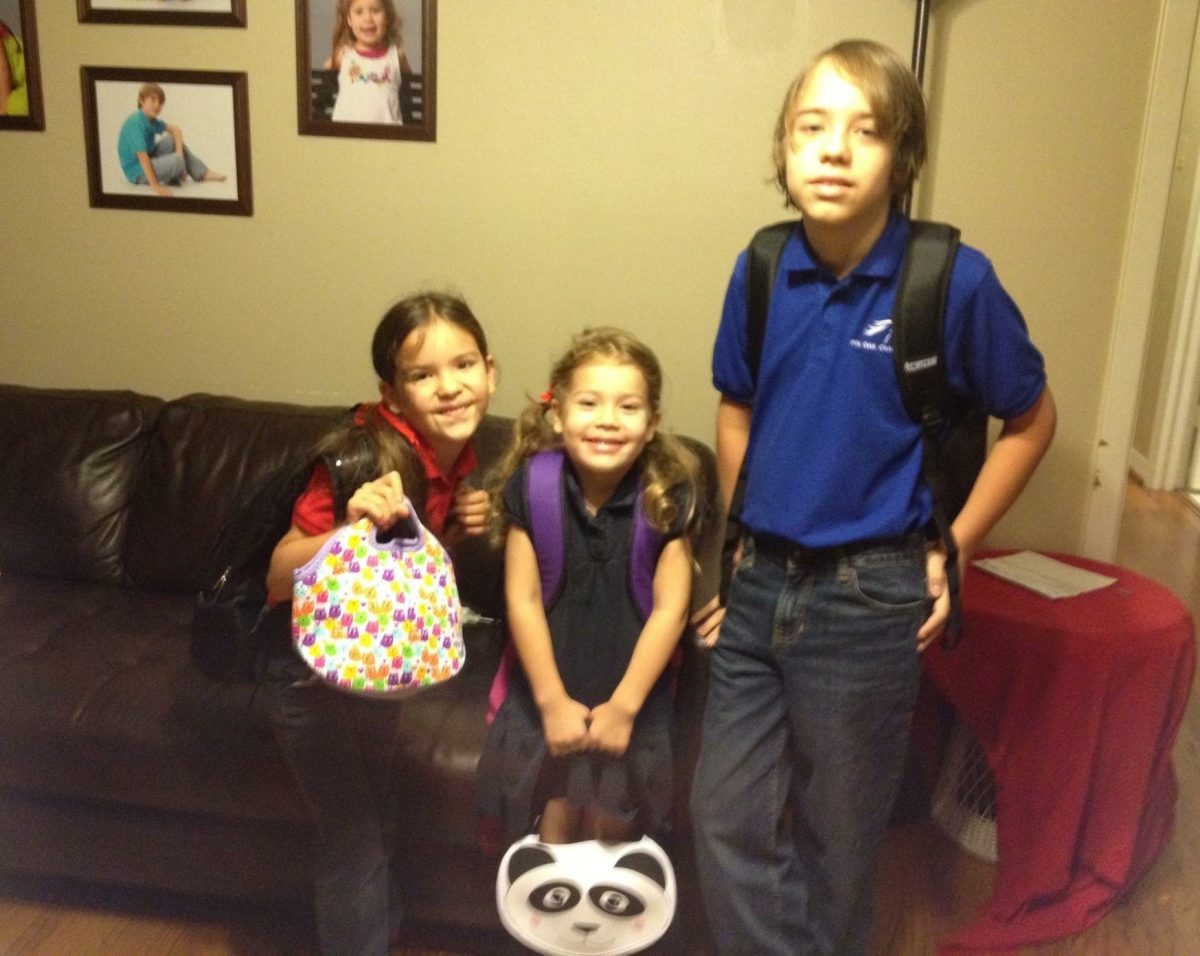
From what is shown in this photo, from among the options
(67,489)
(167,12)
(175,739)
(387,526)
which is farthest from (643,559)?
(167,12)

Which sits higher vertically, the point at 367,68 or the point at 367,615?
the point at 367,68

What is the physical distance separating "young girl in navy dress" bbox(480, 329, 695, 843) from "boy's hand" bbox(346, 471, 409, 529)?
240 millimetres

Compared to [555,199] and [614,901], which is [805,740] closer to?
[614,901]

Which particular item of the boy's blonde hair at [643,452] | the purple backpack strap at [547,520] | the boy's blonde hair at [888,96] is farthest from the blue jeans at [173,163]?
the boy's blonde hair at [888,96]

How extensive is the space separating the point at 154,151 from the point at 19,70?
0.38 m

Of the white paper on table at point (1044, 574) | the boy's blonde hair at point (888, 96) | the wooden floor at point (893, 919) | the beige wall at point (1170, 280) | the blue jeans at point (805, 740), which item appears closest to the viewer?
the boy's blonde hair at point (888, 96)

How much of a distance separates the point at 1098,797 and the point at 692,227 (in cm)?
136

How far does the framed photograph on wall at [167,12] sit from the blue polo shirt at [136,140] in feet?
0.65

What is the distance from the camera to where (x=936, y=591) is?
1.37 m

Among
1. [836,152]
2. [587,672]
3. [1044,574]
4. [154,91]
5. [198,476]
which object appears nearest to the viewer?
[836,152]

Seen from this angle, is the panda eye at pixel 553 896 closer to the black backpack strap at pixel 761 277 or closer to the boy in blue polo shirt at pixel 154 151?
the black backpack strap at pixel 761 277

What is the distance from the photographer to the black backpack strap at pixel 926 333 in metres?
1.26

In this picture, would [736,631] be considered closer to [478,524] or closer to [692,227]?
[478,524]

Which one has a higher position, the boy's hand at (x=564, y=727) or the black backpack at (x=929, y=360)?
the black backpack at (x=929, y=360)
